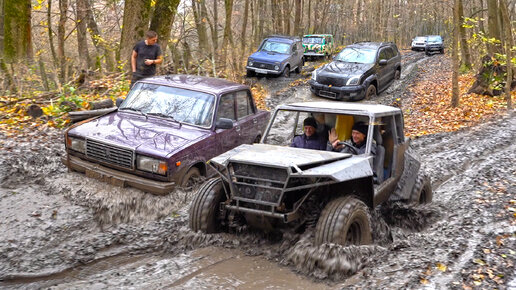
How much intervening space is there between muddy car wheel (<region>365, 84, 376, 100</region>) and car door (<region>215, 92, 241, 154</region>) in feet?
29.5

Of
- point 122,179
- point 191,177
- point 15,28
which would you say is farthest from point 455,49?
point 15,28

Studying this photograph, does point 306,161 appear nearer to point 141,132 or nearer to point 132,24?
point 141,132

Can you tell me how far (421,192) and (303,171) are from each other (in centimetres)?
297

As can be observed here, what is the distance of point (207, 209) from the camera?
511cm

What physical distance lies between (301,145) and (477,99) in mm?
12300

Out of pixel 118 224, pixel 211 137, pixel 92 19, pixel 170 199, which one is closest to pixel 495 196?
pixel 211 137

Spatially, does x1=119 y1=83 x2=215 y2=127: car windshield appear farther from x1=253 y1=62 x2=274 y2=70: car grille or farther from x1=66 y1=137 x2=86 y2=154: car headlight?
x1=253 y1=62 x2=274 y2=70: car grille

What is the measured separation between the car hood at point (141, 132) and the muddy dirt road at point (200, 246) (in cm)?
60

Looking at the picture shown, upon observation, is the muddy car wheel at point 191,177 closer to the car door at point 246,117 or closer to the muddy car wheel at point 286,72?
the car door at point 246,117

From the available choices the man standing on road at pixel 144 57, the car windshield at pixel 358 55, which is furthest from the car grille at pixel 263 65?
the man standing on road at pixel 144 57

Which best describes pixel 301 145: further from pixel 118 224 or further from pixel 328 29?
pixel 328 29

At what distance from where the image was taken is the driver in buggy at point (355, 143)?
557cm

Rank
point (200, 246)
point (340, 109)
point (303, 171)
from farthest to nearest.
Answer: point (340, 109) < point (200, 246) < point (303, 171)

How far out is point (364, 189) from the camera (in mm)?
5316
